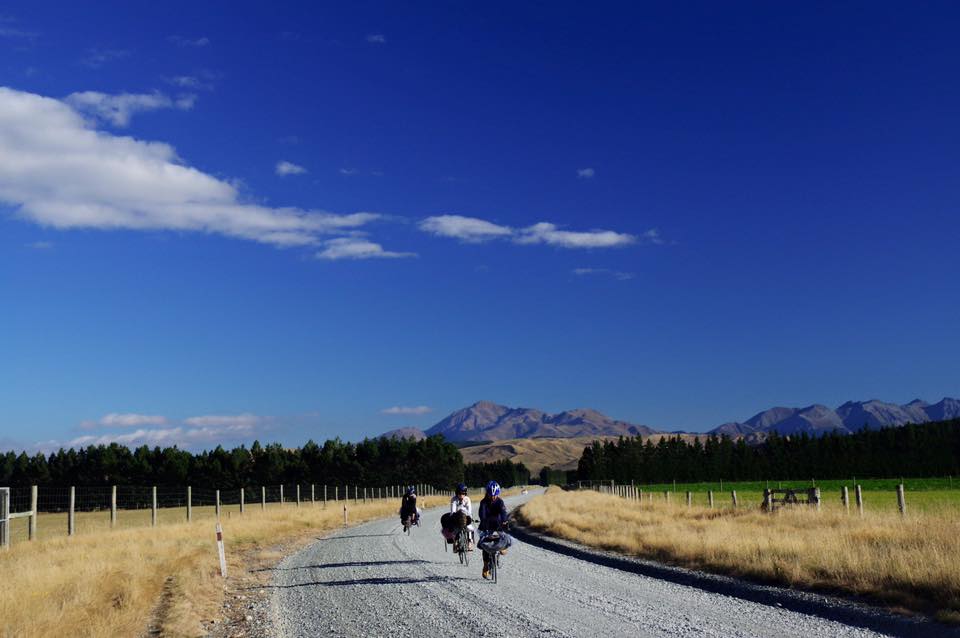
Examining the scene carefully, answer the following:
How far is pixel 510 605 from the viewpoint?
1272 cm

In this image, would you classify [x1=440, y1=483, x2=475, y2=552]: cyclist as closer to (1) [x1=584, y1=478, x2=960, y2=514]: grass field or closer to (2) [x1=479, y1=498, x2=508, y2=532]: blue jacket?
(2) [x1=479, y1=498, x2=508, y2=532]: blue jacket

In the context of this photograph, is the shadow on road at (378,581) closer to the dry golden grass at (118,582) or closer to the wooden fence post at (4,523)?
the dry golden grass at (118,582)

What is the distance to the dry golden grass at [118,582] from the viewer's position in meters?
11.2

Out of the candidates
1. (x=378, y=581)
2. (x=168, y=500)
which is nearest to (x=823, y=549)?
(x=378, y=581)

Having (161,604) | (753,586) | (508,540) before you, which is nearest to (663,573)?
(753,586)

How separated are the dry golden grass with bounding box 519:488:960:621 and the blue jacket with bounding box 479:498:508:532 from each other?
17.6 feet

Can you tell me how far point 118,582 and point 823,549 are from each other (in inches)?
586

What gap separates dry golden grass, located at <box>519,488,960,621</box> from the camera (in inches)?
529

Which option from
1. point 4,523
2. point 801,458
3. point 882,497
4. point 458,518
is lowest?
point 801,458

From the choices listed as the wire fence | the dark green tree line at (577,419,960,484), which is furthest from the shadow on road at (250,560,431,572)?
the dark green tree line at (577,419,960,484)

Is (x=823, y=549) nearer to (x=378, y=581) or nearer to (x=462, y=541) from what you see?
(x=462, y=541)

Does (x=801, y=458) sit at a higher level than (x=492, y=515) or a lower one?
lower

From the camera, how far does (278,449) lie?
128 m

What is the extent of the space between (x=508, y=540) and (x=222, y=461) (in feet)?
376
